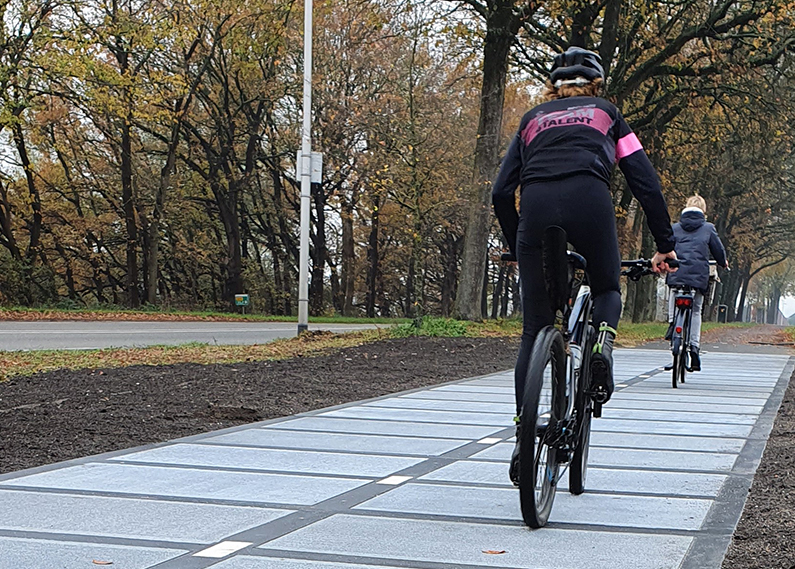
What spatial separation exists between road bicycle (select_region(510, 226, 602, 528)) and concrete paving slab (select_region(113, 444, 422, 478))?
3.93 ft

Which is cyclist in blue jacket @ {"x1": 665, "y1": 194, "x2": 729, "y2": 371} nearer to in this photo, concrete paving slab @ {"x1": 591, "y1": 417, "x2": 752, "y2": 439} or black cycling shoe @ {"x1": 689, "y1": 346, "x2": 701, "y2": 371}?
black cycling shoe @ {"x1": 689, "y1": 346, "x2": 701, "y2": 371}

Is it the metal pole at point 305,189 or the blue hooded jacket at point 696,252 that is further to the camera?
the metal pole at point 305,189

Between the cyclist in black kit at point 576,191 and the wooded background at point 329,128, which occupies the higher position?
the wooded background at point 329,128

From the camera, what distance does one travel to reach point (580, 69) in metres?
4.86

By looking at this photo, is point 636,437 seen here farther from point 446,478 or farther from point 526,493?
point 526,493

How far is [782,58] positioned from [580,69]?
20658 millimetres

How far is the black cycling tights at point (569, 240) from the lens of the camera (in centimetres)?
457

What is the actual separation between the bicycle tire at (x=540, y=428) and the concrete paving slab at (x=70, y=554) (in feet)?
4.32

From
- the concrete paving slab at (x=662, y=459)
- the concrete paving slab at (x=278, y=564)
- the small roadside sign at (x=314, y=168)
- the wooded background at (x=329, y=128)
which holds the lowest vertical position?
the concrete paving slab at (x=278, y=564)

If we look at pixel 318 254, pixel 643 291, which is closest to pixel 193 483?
pixel 643 291

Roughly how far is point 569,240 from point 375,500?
1457 millimetres

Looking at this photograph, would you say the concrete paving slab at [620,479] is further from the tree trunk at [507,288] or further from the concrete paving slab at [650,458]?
the tree trunk at [507,288]

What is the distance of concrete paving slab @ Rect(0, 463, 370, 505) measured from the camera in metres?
4.93

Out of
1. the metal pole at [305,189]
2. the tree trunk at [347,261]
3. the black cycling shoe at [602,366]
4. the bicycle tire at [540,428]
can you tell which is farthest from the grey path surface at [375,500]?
the tree trunk at [347,261]
